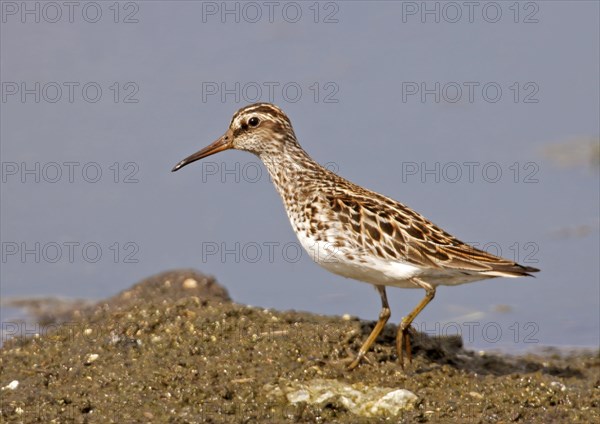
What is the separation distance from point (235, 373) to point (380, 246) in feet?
4.81

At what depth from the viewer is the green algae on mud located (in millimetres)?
8680

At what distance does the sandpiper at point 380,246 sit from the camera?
9.38 meters

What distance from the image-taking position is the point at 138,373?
30.1ft

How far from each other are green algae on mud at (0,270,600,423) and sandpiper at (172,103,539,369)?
1.05ft

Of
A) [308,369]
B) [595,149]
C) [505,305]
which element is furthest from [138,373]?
[595,149]

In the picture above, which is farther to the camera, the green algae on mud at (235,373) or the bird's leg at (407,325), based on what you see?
the bird's leg at (407,325)

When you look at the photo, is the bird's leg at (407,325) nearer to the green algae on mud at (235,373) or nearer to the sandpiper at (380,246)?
the sandpiper at (380,246)

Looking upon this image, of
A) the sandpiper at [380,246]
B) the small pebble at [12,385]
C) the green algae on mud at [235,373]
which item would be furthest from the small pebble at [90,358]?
the sandpiper at [380,246]

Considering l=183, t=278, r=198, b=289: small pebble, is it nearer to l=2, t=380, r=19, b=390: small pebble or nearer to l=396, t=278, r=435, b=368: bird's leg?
l=2, t=380, r=19, b=390: small pebble

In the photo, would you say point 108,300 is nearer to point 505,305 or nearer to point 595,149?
point 505,305

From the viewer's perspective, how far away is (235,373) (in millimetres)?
9062

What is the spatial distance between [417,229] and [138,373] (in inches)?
95.1

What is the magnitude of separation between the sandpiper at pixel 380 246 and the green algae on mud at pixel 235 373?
321mm

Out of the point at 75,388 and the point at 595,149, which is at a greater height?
the point at 595,149
